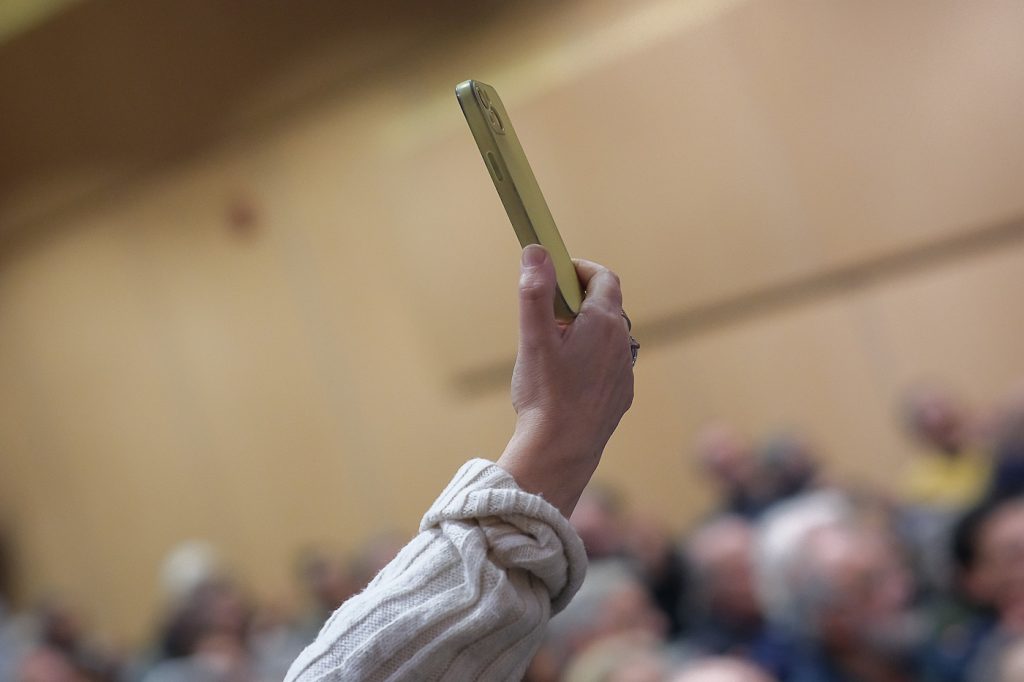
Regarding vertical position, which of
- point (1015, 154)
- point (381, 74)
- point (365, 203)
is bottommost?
point (1015, 154)

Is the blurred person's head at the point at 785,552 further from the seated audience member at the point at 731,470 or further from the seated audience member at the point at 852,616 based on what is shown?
the seated audience member at the point at 731,470

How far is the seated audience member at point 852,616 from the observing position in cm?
196

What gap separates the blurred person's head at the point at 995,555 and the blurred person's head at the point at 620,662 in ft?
2.13

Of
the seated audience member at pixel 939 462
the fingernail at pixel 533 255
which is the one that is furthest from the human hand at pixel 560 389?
the seated audience member at pixel 939 462

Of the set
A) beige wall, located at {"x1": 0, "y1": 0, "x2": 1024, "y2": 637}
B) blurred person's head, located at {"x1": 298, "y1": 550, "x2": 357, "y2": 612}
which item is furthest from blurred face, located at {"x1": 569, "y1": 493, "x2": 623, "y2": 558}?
beige wall, located at {"x1": 0, "y1": 0, "x2": 1024, "y2": 637}

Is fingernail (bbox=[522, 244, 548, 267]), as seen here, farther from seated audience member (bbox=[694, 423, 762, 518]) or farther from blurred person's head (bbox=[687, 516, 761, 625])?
seated audience member (bbox=[694, 423, 762, 518])

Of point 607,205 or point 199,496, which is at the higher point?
point 607,205

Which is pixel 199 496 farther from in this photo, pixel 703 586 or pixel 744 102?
pixel 703 586

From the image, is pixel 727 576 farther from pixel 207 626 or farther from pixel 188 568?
pixel 188 568

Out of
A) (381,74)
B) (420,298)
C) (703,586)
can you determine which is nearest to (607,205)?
(420,298)

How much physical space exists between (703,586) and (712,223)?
255 centimetres

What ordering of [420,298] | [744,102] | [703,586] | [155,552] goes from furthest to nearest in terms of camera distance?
1. [155,552]
2. [420,298]
3. [744,102]
4. [703,586]

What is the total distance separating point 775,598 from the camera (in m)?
2.19

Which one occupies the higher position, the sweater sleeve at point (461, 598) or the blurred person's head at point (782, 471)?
the sweater sleeve at point (461, 598)
